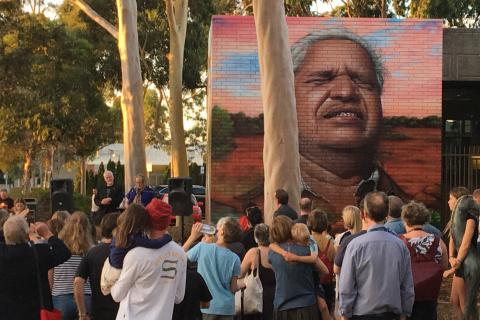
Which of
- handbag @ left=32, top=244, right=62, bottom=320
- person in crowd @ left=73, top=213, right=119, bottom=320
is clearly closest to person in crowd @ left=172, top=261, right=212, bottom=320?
person in crowd @ left=73, top=213, right=119, bottom=320

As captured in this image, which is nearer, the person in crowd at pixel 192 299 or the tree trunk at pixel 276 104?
the person in crowd at pixel 192 299

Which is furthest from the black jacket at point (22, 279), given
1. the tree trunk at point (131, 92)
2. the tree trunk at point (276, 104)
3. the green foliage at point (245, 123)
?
the tree trunk at point (131, 92)

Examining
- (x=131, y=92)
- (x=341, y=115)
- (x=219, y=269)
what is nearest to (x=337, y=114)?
(x=341, y=115)

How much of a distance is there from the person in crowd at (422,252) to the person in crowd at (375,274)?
958 millimetres

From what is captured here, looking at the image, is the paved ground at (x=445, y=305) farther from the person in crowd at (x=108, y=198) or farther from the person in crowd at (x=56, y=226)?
the person in crowd at (x=108, y=198)


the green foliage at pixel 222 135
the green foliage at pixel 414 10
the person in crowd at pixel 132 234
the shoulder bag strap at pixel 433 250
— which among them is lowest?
the shoulder bag strap at pixel 433 250

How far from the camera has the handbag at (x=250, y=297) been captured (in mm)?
7799

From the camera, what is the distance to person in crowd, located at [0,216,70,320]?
6832mm

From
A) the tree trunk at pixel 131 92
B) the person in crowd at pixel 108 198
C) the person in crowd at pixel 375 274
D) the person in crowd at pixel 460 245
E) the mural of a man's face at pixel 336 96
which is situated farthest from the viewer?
the tree trunk at pixel 131 92

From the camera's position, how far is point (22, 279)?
22.6 ft

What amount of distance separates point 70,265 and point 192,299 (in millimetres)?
1727

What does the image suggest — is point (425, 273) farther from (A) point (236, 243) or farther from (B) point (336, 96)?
(B) point (336, 96)

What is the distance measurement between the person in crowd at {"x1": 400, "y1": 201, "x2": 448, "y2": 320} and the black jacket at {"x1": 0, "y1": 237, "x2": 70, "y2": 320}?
3.07 m

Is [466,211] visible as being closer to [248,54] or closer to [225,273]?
[225,273]
